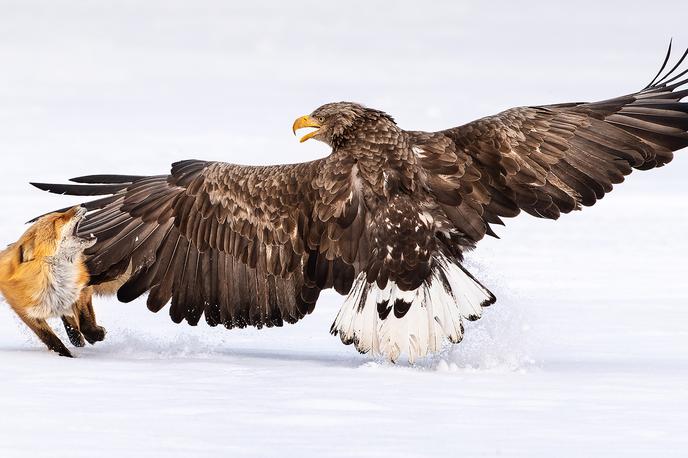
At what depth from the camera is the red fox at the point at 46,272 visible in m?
9.49

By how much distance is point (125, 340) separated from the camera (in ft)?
33.3

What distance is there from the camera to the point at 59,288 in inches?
377

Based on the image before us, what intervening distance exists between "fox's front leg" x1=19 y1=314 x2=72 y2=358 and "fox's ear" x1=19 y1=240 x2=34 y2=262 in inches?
16.0

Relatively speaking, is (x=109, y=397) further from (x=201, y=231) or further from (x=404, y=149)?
(x=404, y=149)

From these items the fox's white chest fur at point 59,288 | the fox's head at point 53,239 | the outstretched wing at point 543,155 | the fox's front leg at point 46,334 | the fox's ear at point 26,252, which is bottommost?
the fox's front leg at point 46,334

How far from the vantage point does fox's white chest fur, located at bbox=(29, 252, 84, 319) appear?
375 inches

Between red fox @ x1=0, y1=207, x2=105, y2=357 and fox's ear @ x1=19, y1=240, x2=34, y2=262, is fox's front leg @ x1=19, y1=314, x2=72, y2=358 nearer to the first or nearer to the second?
red fox @ x1=0, y1=207, x2=105, y2=357

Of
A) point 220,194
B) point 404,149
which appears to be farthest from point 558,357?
point 220,194

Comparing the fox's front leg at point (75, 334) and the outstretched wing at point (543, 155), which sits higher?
the outstretched wing at point (543, 155)

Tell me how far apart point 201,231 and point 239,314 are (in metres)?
0.67

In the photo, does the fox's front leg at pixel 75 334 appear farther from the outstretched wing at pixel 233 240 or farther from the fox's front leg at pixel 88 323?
the outstretched wing at pixel 233 240

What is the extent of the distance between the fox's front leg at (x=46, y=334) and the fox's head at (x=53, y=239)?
1.43 feet

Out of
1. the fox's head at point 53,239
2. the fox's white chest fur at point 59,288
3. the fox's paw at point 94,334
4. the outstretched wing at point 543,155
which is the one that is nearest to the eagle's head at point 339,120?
the outstretched wing at point 543,155

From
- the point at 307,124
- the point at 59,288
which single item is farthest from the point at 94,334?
the point at 307,124
